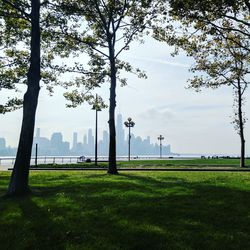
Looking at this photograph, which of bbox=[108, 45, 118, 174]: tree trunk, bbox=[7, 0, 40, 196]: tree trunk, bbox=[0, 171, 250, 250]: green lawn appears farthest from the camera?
bbox=[108, 45, 118, 174]: tree trunk

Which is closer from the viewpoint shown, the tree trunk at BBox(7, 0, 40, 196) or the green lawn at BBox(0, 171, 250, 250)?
the green lawn at BBox(0, 171, 250, 250)

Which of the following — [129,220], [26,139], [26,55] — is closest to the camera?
[129,220]

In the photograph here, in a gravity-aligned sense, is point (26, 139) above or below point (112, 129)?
below

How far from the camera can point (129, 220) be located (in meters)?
8.41

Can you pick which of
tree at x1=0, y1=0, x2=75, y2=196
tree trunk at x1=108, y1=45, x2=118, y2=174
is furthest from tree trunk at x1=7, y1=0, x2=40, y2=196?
tree trunk at x1=108, y1=45, x2=118, y2=174

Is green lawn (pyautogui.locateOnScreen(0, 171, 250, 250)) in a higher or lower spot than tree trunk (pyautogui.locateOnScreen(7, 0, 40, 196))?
lower

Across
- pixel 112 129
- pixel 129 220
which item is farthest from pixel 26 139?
pixel 112 129

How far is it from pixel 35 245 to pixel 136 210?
3.45 meters

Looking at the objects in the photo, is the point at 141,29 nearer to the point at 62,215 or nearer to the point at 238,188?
the point at 238,188

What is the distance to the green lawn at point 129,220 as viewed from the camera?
679 centimetres

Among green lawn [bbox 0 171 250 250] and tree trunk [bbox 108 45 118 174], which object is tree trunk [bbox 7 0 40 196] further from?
tree trunk [bbox 108 45 118 174]

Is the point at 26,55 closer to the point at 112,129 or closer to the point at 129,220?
the point at 112,129

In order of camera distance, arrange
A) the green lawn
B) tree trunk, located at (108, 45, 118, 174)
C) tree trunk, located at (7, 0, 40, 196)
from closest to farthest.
→ 1. the green lawn
2. tree trunk, located at (7, 0, 40, 196)
3. tree trunk, located at (108, 45, 118, 174)

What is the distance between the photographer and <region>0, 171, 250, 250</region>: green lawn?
267 inches
